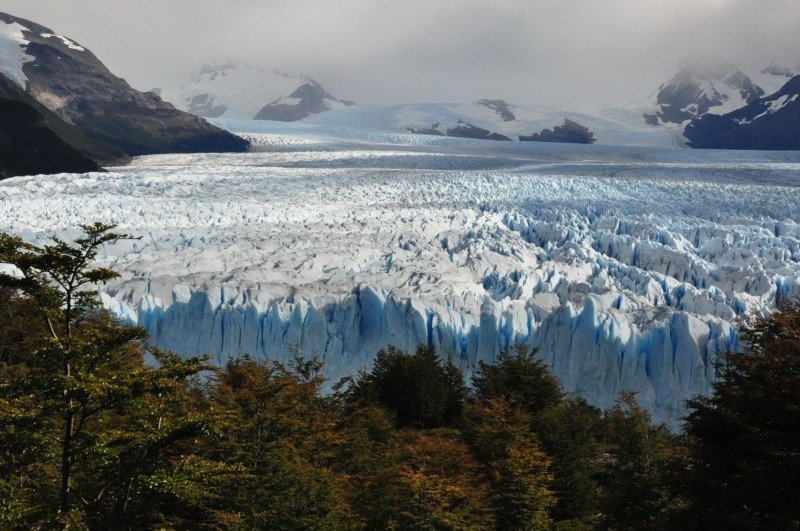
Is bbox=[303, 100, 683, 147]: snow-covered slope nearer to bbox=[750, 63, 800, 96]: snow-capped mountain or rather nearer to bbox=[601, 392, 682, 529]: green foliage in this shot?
bbox=[750, 63, 800, 96]: snow-capped mountain

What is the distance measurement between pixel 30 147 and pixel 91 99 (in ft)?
106

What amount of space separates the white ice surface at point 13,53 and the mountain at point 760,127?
6884cm

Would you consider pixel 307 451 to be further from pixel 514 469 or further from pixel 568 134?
pixel 568 134

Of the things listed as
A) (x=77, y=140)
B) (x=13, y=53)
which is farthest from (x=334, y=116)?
(x=77, y=140)

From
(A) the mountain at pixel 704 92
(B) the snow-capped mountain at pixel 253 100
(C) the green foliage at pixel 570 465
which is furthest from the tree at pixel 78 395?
(B) the snow-capped mountain at pixel 253 100

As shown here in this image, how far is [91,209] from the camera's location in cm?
3058

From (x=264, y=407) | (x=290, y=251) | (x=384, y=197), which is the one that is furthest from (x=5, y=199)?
(x=264, y=407)

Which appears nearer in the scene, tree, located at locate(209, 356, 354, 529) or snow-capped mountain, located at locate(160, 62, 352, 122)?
tree, located at locate(209, 356, 354, 529)

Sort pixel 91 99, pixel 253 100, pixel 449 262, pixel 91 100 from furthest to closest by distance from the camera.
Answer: pixel 253 100, pixel 91 99, pixel 91 100, pixel 449 262

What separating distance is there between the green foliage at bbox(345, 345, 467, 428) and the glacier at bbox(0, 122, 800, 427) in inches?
104

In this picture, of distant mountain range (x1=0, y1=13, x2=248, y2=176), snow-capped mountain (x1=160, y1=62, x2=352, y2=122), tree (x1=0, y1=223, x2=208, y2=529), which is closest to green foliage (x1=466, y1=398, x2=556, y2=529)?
tree (x1=0, y1=223, x2=208, y2=529)

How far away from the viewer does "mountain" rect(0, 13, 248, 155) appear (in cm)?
7281

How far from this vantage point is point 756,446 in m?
9.56

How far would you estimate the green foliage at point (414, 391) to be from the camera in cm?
2036
